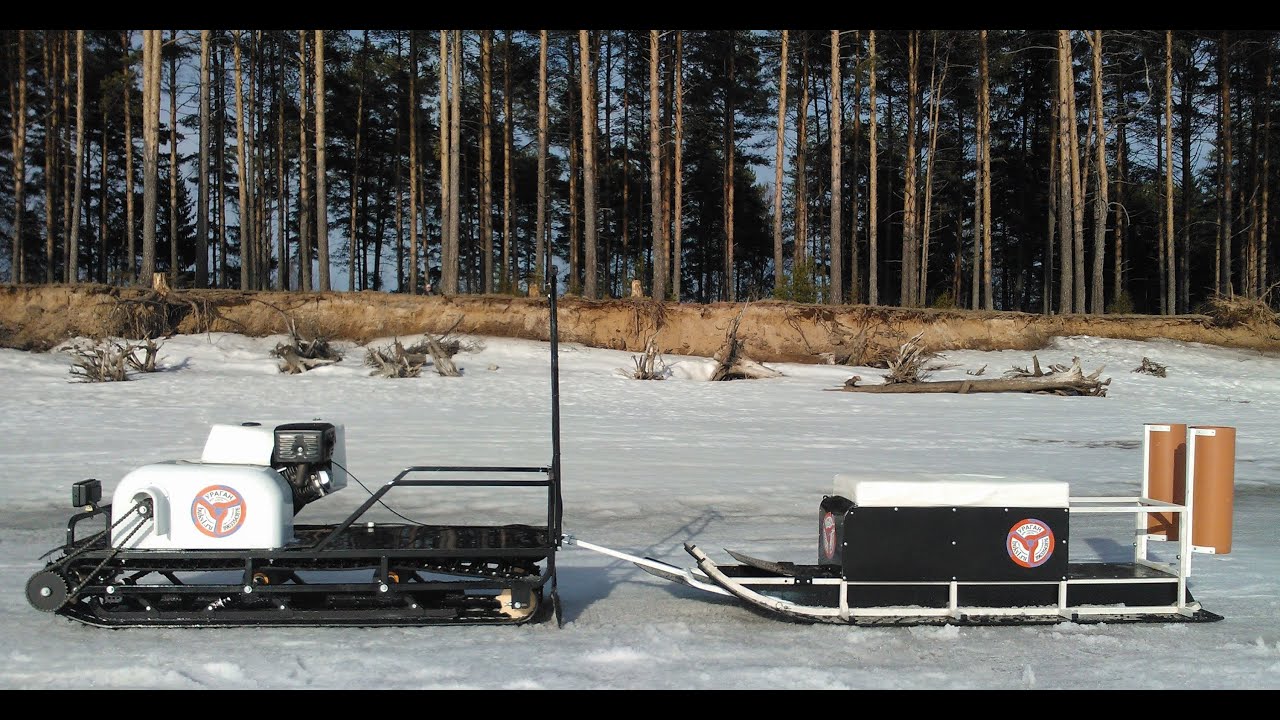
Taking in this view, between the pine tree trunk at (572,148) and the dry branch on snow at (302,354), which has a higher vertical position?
the pine tree trunk at (572,148)

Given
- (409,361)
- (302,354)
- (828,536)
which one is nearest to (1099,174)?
(409,361)

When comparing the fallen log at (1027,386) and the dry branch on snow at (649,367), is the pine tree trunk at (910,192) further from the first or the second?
the dry branch on snow at (649,367)

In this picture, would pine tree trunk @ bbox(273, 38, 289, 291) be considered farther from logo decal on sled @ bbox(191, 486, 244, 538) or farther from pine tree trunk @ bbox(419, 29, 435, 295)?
logo decal on sled @ bbox(191, 486, 244, 538)

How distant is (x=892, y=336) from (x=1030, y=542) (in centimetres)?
2406

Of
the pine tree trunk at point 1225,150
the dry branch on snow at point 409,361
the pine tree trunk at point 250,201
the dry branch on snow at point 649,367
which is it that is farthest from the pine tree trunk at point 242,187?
the pine tree trunk at point 1225,150

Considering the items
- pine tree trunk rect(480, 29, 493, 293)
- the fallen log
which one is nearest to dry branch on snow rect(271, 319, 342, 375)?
pine tree trunk rect(480, 29, 493, 293)

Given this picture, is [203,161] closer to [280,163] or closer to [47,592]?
[280,163]

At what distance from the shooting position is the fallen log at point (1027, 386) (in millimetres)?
20859

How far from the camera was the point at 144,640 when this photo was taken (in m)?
4.98

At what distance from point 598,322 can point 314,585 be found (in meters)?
23.1

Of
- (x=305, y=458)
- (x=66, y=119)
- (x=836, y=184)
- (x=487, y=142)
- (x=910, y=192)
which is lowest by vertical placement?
(x=305, y=458)

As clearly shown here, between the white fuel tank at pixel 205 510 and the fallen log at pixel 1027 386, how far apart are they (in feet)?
57.4

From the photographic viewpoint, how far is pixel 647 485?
10.4 m

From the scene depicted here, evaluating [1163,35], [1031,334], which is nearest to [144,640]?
[1031,334]
